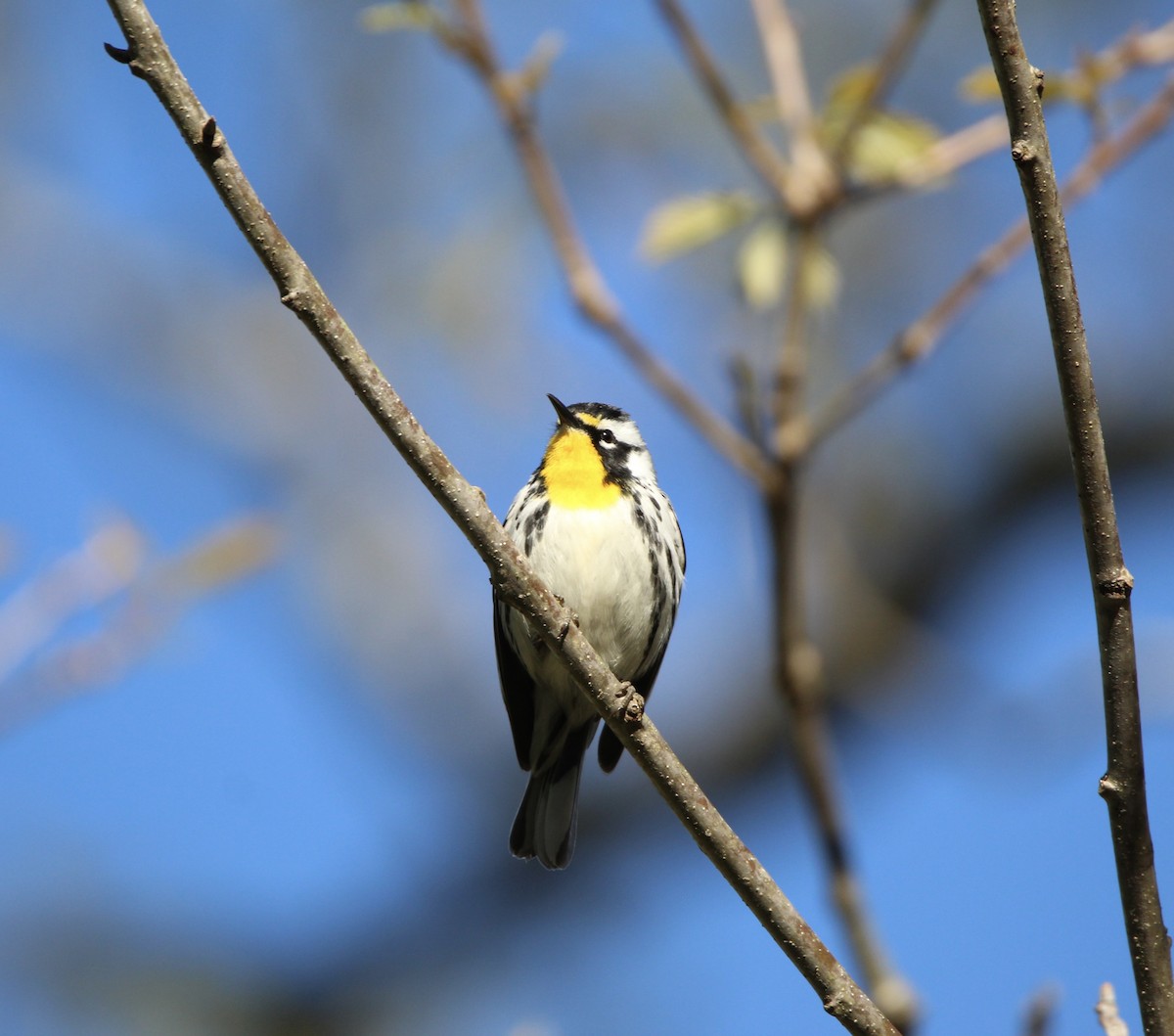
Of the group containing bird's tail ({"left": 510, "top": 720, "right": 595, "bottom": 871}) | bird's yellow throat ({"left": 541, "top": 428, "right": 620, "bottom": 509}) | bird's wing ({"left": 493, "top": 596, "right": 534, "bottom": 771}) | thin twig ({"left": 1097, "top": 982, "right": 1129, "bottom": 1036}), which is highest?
bird's yellow throat ({"left": 541, "top": 428, "right": 620, "bottom": 509})

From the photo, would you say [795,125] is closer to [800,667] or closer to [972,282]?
[972,282]

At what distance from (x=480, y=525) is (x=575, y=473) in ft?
6.88

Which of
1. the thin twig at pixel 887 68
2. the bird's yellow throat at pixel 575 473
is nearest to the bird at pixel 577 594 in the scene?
the bird's yellow throat at pixel 575 473

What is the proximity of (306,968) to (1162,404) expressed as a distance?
758 cm

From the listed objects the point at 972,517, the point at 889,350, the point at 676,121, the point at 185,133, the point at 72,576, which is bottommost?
the point at 185,133

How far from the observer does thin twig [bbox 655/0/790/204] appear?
12.0 feet

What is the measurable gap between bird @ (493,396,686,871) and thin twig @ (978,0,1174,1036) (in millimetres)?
2225

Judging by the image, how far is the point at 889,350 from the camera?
3.73 m

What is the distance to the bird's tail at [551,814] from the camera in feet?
14.6

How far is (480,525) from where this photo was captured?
92.6 inches

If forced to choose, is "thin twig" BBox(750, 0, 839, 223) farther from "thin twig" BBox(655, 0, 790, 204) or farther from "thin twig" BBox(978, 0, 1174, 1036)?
"thin twig" BBox(978, 0, 1174, 1036)

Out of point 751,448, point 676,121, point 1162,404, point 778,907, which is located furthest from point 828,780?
point 676,121

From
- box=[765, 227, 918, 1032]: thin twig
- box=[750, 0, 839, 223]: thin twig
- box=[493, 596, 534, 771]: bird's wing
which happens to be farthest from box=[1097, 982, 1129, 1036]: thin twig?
box=[493, 596, 534, 771]: bird's wing

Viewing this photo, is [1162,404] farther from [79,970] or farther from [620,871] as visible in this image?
[79,970]
